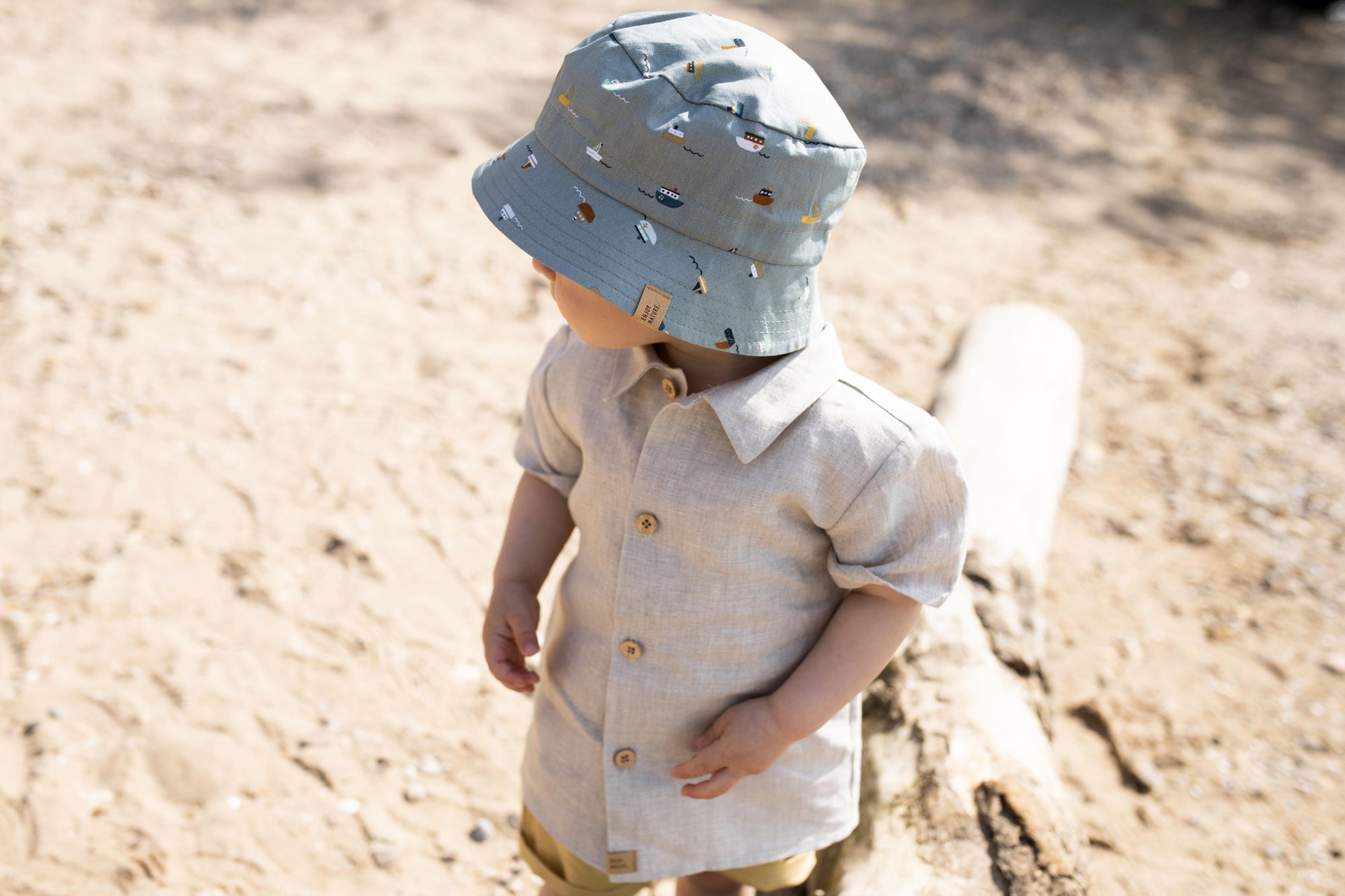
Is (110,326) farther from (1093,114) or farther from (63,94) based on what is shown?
(1093,114)

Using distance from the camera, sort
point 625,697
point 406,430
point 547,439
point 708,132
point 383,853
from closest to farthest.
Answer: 1. point 708,132
2. point 625,697
3. point 547,439
4. point 383,853
5. point 406,430

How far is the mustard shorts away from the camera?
169cm

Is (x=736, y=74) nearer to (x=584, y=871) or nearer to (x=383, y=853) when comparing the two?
(x=584, y=871)

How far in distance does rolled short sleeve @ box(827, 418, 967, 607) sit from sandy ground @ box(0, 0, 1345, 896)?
3.22 feet

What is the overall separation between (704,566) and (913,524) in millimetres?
293

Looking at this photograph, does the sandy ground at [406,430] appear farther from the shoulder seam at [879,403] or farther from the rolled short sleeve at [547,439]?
the shoulder seam at [879,403]

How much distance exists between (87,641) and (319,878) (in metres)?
0.89

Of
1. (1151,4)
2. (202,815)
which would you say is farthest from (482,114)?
(1151,4)

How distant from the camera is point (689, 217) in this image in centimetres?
122

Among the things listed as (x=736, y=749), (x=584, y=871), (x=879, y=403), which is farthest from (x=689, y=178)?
(x=584, y=871)

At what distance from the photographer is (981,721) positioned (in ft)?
6.52

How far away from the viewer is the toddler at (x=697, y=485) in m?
1.21

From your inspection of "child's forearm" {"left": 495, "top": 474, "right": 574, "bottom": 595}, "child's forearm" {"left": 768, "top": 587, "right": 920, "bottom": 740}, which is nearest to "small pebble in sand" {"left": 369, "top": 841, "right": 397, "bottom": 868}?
"child's forearm" {"left": 495, "top": 474, "right": 574, "bottom": 595}

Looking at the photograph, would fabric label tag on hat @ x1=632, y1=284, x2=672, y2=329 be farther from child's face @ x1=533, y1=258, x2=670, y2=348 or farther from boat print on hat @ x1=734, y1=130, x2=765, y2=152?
boat print on hat @ x1=734, y1=130, x2=765, y2=152
